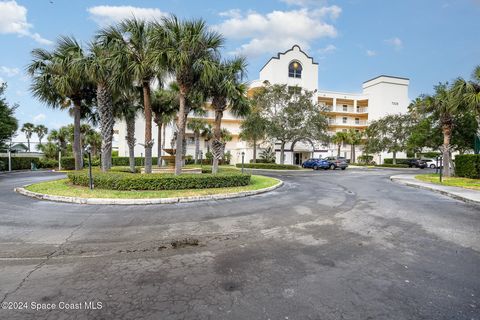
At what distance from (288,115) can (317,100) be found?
19.3 metres

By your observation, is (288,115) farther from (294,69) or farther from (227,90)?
(227,90)

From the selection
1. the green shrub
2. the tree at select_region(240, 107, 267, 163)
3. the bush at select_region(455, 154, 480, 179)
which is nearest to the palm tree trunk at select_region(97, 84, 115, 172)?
the tree at select_region(240, 107, 267, 163)

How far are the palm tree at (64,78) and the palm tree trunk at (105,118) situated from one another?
1187 mm

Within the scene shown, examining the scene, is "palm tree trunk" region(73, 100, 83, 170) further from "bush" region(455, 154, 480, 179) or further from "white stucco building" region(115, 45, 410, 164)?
"bush" region(455, 154, 480, 179)

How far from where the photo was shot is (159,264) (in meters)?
4.14

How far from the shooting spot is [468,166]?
1892cm

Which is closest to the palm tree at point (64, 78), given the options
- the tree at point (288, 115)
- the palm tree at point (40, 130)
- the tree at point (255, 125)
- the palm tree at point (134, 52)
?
the palm tree at point (134, 52)

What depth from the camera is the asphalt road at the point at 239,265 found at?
2.95 m

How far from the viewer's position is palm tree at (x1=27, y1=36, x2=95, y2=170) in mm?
14414

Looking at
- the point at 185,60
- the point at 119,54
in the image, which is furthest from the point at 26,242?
the point at 119,54

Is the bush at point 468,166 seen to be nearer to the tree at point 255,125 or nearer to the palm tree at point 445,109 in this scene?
the palm tree at point 445,109

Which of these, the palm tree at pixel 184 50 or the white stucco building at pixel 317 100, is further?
the white stucco building at pixel 317 100

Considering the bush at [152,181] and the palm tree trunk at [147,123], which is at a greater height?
the palm tree trunk at [147,123]

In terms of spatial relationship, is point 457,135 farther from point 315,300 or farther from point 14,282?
point 14,282
